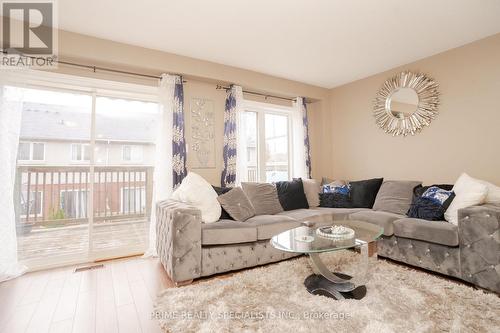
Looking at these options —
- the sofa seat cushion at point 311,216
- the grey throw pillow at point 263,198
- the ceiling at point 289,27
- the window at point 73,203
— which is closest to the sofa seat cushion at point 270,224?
the sofa seat cushion at point 311,216

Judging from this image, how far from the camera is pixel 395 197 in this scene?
10.6ft

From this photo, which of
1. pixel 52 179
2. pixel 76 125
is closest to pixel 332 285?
pixel 76 125

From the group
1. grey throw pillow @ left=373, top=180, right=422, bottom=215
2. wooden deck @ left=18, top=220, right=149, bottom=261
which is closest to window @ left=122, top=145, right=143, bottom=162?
wooden deck @ left=18, top=220, right=149, bottom=261

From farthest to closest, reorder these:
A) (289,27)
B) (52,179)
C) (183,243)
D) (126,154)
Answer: (126,154) < (52,179) < (289,27) < (183,243)

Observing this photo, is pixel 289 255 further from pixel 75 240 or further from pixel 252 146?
pixel 75 240

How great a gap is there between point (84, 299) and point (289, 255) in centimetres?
203

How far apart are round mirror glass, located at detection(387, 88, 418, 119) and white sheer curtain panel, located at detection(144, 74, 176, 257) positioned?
3217mm

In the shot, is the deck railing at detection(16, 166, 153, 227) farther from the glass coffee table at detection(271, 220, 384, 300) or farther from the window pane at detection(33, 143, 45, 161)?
the glass coffee table at detection(271, 220, 384, 300)

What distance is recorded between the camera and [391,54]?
10.9 ft

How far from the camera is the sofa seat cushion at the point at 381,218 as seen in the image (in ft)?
9.04

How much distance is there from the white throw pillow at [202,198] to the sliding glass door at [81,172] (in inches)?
45.5

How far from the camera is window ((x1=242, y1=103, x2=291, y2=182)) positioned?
427 cm

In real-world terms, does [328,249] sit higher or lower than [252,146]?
lower

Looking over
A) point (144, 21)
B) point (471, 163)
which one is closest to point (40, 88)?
point (144, 21)
